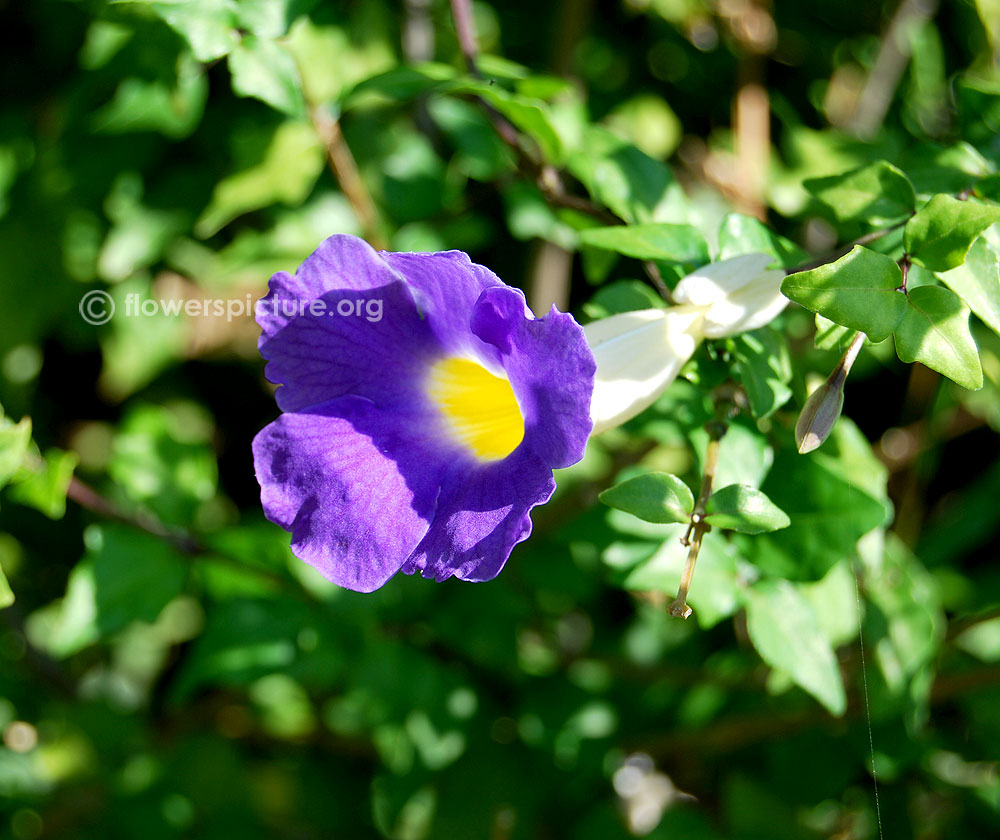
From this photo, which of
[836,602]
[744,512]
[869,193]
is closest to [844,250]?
[869,193]

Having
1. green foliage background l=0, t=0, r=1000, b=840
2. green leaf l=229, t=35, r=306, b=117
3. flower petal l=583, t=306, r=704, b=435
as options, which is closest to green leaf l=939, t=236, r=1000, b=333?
green foliage background l=0, t=0, r=1000, b=840

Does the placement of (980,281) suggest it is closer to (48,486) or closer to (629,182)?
(629,182)

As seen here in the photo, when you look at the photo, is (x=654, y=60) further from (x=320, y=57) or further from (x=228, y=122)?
(x=228, y=122)

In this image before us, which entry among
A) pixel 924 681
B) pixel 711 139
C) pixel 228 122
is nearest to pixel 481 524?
pixel 924 681

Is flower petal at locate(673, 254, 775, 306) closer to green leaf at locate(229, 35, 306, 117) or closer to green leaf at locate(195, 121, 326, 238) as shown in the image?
green leaf at locate(229, 35, 306, 117)

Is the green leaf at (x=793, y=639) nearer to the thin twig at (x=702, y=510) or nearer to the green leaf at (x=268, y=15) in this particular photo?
the thin twig at (x=702, y=510)

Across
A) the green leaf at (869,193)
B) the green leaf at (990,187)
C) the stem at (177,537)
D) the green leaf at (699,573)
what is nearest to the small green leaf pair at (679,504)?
the green leaf at (699,573)
